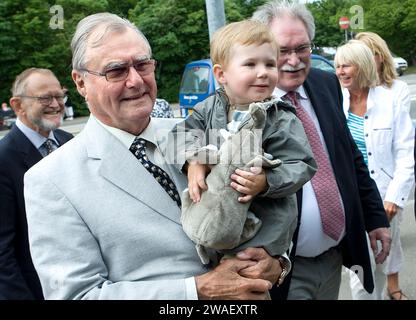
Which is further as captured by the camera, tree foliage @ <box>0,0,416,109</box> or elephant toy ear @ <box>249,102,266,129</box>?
tree foliage @ <box>0,0,416,109</box>

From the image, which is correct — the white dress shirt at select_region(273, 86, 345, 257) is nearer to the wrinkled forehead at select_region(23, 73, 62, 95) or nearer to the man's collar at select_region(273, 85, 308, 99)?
the man's collar at select_region(273, 85, 308, 99)

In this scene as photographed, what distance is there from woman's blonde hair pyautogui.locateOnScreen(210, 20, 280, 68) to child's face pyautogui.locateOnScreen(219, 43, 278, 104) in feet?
0.07

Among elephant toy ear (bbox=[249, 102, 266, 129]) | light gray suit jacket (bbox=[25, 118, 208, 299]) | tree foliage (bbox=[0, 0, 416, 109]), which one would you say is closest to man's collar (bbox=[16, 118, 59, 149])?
light gray suit jacket (bbox=[25, 118, 208, 299])

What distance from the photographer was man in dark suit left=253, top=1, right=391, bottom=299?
234 cm

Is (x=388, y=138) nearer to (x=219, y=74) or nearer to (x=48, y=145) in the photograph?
(x=219, y=74)

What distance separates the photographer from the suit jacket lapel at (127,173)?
180cm

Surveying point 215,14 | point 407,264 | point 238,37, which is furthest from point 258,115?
point 215,14

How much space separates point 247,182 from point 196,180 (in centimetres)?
17

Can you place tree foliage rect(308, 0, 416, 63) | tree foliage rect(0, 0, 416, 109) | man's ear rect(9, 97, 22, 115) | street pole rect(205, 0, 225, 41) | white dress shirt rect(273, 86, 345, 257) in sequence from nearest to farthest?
white dress shirt rect(273, 86, 345, 257) → man's ear rect(9, 97, 22, 115) → street pole rect(205, 0, 225, 41) → tree foliage rect(0, 0, 416, 109) → tree foliage rect(308, 0, 416, 63)

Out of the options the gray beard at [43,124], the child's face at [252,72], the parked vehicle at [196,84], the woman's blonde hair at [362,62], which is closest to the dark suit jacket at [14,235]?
the gray beard at [43,124]

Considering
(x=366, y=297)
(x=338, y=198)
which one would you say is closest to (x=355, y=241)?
(x=338, y=198)

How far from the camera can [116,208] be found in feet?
5.74

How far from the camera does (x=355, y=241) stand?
245 cm
